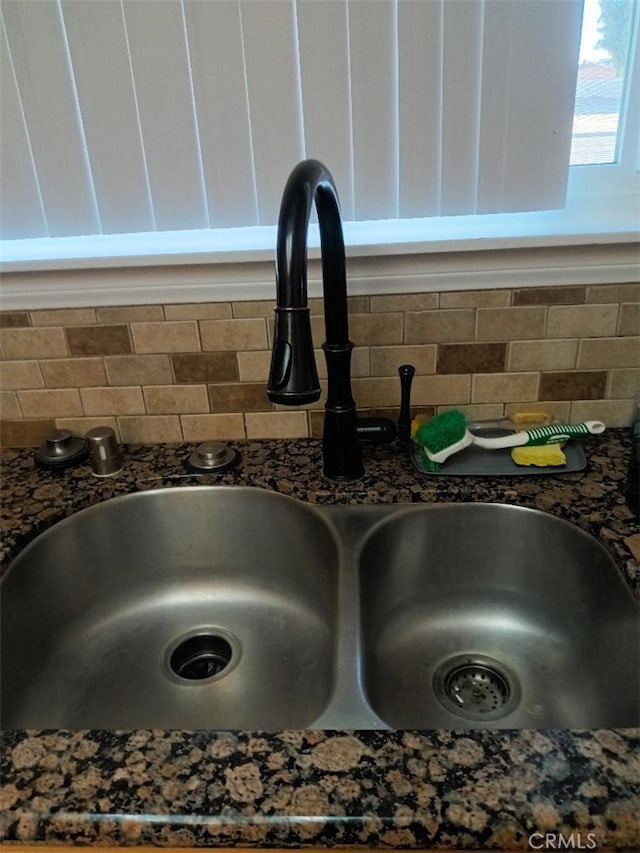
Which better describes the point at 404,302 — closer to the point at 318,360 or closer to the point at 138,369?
the point at 318,360

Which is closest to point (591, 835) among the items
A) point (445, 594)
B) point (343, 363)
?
point (445, 594)

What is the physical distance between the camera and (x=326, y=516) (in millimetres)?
925

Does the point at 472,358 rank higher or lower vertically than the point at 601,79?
lower

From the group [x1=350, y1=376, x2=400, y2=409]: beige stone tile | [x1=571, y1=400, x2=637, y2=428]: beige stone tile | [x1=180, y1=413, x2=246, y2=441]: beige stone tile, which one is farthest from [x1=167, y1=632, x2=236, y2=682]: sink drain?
[x1=571, y1=400, x2=637, y2=428]: beige stone tile

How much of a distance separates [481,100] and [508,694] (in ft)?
2.61

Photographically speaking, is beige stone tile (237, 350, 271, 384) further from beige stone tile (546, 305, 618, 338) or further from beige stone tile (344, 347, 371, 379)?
beige stone tile (546, 305, 618, 338)

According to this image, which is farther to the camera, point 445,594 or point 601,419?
point 601,419

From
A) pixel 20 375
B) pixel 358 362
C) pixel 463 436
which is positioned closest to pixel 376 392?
pixel 358 362

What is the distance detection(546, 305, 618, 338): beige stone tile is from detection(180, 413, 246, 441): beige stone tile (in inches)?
20.3

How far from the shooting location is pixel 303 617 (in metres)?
0.96

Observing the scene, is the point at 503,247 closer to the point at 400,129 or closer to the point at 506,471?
the point at 400,129

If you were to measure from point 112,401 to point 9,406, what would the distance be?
0.18m

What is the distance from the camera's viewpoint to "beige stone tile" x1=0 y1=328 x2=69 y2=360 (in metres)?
1.05

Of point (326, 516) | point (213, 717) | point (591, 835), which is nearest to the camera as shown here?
point (591, 835)
